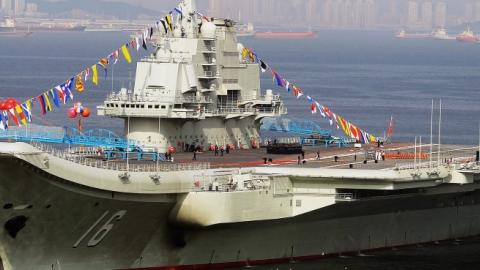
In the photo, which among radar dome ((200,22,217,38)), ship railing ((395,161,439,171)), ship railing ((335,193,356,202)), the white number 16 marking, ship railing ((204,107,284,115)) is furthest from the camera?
ship railing ((204,107,284,115))

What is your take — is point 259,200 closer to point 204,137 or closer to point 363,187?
point 363,187

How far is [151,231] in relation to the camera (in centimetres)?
4288

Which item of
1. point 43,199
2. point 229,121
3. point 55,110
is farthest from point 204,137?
point 55,110

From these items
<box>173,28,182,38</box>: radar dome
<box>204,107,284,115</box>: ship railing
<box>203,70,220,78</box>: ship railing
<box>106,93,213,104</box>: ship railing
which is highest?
<box>173,28,182,38</box>: radar dome

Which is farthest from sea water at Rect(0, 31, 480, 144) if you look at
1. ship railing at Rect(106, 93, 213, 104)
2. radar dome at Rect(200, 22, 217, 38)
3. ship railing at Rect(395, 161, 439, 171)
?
ship railing at Rect(395, 161, 439, 171)

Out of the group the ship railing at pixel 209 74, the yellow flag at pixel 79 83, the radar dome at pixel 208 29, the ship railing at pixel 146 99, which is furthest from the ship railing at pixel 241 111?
the yellow flag at pixel 79 83

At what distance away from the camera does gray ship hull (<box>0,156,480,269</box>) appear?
39.4 metres

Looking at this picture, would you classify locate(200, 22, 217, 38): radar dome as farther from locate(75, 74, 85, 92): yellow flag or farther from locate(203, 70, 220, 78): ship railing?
locate(75, 74, 85, 92): yellow flag

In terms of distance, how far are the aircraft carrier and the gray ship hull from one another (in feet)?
0.14

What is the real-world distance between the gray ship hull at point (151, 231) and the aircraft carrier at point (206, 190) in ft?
0.14

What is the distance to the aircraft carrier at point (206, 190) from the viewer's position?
40094 millimetres

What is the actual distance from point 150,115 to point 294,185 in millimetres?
6907

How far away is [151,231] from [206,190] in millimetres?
2208

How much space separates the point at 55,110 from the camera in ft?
289
